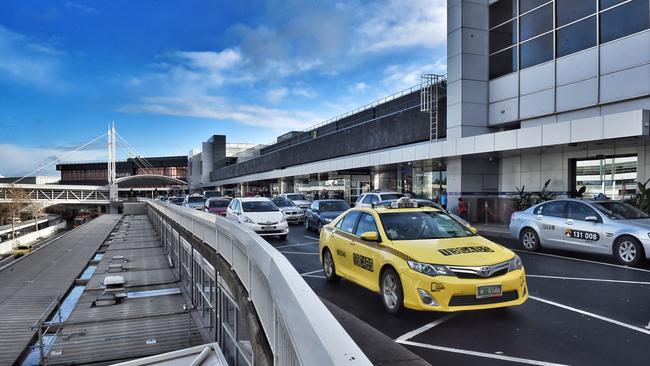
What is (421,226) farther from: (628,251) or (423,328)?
(628,251)

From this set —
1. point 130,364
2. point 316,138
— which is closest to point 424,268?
point 130,364

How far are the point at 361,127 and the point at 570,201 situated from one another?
27081 millimetres

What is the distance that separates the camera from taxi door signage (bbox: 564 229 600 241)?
11125 millimetres

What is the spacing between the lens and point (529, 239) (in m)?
13.2

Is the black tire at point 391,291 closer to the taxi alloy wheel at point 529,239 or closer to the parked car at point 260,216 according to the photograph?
the taxi alloy wheel at point 529,239

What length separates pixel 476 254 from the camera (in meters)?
6.34

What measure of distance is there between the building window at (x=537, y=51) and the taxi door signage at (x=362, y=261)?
60.7 ft

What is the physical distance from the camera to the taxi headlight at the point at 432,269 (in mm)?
5949

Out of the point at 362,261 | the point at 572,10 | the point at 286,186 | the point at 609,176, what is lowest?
the point at 362,261

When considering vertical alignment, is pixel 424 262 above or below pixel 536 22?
below

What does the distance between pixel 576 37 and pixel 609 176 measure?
21.2 feet

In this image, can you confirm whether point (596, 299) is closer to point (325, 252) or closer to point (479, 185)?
point (325, 252)

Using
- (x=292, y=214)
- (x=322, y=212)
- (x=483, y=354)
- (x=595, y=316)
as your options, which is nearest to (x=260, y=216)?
(x=322, y=212)

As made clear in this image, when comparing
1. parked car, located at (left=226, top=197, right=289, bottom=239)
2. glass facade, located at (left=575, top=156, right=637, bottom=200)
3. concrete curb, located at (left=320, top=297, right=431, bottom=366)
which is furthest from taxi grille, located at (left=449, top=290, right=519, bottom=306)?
glass facade, located at (left=575, top=156, right=637, bottom=200)
